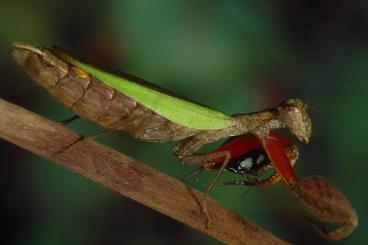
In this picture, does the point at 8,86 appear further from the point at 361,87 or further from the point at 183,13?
the point at 361,87

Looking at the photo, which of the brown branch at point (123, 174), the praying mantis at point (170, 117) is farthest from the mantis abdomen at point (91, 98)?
the brown branch at point (123, 174)

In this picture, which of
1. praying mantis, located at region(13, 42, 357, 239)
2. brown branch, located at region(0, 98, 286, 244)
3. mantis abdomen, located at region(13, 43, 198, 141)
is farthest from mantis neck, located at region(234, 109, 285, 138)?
brown branch, located at region(0, 98, 286, 244)

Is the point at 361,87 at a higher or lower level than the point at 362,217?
higher

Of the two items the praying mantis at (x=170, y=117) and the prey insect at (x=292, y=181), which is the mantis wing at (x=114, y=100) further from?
the prey insect at (x=292, y=181)

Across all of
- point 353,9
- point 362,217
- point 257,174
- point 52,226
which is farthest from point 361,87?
point 52,226

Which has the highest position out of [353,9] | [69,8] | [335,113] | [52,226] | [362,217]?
[353,9]

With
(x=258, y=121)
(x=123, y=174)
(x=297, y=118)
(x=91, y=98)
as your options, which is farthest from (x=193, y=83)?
(x=123, y=174)
